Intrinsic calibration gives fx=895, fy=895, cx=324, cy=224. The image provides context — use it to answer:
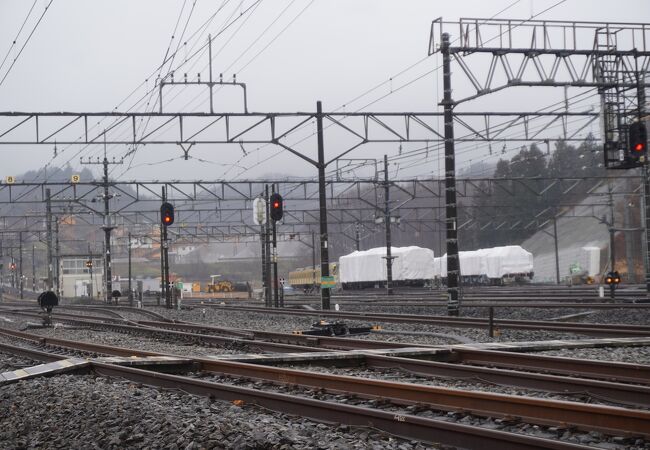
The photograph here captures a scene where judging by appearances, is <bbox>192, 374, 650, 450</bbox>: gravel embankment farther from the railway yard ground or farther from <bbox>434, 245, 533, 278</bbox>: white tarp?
<bbox>434, 245, 533, 278</bbox>: white tarp

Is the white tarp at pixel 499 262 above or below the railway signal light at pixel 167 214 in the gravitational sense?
below

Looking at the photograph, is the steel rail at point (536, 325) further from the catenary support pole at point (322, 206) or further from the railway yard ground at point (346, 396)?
the catenary support pole at point (322, 206)

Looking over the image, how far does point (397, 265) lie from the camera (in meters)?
74.9

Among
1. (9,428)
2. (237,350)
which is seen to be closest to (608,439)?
(9,428)

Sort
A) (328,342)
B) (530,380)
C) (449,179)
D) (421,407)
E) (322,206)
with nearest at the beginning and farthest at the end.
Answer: (421,407) → (530,380) → (328,342) → (449,179) → (322,206)

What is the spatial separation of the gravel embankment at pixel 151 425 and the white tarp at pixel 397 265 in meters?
63.3

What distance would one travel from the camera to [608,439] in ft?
23.6

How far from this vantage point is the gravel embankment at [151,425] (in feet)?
23.8

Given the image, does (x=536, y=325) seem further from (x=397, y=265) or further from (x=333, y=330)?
(x=397, y=265)

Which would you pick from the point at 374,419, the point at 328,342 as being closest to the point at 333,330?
the point at 328,342

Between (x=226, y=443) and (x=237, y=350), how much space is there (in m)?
11.0

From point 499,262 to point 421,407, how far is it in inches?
2597

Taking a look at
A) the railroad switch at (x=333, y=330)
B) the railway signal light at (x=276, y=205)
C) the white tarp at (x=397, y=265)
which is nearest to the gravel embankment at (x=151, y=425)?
the railroad switch at (x=333, y=330)

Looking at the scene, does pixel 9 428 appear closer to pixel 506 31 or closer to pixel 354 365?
pixel 354 365
